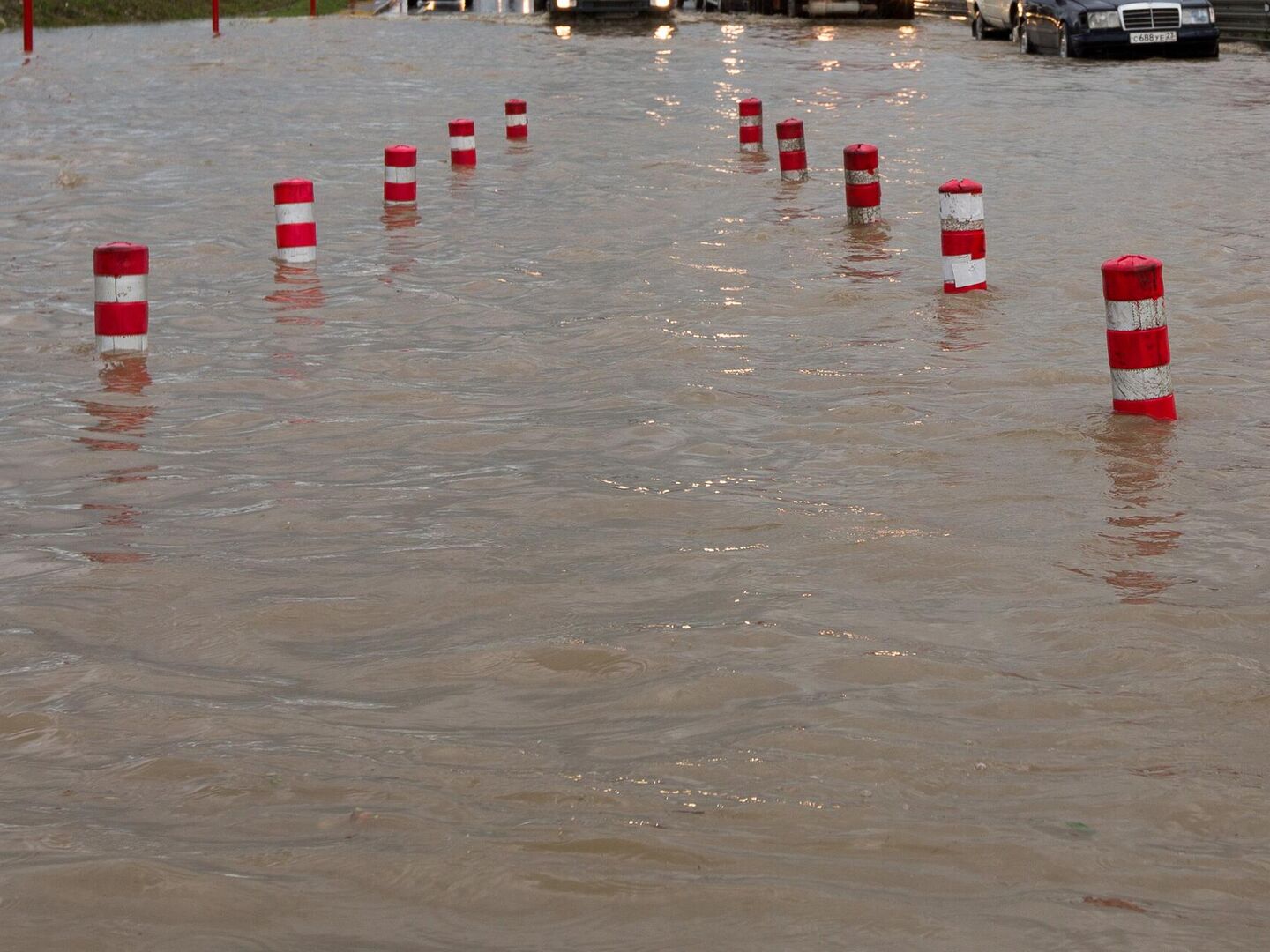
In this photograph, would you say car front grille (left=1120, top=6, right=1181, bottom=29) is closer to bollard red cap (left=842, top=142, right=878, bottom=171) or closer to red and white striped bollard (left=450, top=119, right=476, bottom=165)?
red and white striped bollard (left=450, top=119, right=476, bottom=165)

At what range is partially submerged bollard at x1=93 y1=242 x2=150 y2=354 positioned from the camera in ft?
31.2

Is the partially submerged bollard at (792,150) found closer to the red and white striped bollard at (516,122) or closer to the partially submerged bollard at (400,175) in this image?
the partially submerged bollard at (400,175)

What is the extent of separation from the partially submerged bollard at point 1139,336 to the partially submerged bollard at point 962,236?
2837mm

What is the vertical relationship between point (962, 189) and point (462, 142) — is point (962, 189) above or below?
below

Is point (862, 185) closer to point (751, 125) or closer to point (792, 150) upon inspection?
point (792, 150)

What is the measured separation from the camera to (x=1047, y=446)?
291 inches

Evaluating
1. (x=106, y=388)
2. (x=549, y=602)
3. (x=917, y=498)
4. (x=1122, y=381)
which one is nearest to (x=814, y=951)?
(x=549, y=602)

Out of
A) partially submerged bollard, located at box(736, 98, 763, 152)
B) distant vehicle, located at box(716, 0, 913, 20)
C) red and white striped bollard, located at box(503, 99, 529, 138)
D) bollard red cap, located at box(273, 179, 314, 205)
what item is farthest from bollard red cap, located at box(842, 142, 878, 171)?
distant vehicle, located at box(716, 0, 913, 20)

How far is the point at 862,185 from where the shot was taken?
528 inches

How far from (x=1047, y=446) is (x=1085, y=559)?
1631 millimetres

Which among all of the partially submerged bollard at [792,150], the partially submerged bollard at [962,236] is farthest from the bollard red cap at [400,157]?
the partially submerged bollard at [962,236]

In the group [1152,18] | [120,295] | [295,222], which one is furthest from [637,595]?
[1152,18]

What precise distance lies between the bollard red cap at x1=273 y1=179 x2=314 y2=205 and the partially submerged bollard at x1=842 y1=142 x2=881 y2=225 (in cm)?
363

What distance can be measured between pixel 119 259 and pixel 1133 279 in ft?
16.0
